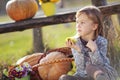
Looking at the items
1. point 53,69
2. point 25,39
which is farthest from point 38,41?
point 25,39

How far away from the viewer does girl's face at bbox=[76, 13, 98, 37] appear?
4586mm

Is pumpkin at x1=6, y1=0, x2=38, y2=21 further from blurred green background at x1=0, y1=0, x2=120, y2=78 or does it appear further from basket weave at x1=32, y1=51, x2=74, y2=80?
blurred green background at x1=0, y1=0, x2=120, y2=78

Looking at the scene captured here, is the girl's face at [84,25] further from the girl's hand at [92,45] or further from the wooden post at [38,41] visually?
the wooden post at [38,41]

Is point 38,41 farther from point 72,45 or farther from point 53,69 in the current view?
point 72,45

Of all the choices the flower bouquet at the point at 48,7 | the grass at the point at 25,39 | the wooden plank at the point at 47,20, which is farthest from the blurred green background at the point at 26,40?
the flower bouquet at the point at 48,7

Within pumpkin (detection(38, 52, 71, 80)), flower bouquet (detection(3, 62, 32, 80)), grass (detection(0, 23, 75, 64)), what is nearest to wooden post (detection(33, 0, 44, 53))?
grass (detection(0, 23, 75, 64))

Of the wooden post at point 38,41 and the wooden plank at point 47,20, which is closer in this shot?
the wooden plank at point 47,20

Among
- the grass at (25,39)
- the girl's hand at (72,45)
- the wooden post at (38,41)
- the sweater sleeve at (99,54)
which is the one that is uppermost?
the girl's hand at (72,45)

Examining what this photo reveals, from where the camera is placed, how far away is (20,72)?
5.09 meters

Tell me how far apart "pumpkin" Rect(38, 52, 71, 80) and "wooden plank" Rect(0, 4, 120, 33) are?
524 millimetres

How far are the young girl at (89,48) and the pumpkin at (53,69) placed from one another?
535 millimetres

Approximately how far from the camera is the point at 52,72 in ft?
17.2

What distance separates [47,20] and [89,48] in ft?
3.85

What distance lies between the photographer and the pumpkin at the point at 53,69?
5.21 metres
